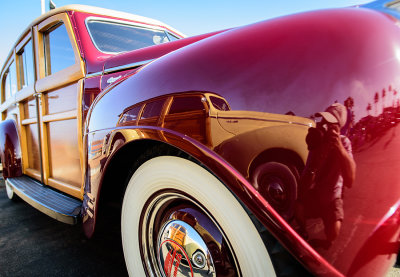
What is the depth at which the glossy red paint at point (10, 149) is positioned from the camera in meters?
2.71

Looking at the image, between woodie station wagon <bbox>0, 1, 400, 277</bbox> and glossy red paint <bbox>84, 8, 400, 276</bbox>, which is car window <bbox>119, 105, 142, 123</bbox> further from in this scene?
glossy red paint <bbox>84, 8, 400, 276</bbox>

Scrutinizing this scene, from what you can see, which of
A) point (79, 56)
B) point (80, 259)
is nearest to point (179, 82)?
point (79, 56)

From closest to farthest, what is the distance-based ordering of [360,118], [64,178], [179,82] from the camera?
[360,118], [179,82], [64,178]

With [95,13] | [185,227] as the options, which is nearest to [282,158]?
[185,227]

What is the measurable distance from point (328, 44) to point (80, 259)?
1903 millimetres

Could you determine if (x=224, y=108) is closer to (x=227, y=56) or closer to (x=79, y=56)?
(x=227, y=56)

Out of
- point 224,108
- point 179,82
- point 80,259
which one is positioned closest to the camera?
point 224,108

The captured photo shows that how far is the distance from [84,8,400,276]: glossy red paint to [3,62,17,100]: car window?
3522mm

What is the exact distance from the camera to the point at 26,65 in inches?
102

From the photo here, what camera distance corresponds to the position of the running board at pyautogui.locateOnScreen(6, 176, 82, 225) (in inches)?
58.9

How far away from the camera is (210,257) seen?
2.64 ft

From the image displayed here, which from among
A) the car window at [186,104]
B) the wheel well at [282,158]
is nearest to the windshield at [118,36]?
the car window at [186,104]

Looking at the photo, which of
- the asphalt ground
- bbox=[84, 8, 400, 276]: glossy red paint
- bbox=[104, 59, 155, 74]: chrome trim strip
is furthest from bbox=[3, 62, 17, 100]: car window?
bbox=[84, 8, 400, 276]: glossy red paint

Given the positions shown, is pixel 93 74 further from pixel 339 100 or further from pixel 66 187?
pixel 339 100
